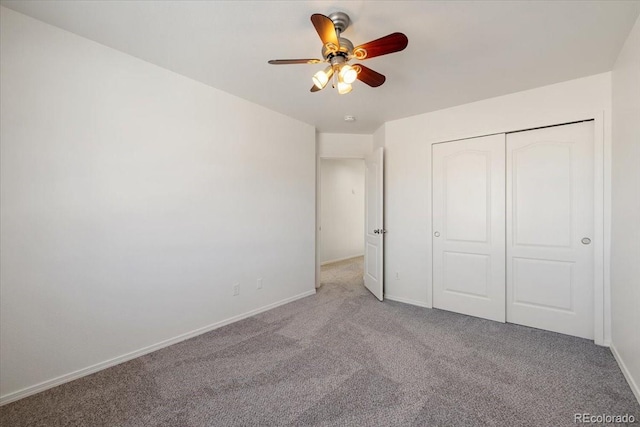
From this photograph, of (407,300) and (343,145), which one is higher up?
(343,145)

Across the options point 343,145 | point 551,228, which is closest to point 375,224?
point 343,145

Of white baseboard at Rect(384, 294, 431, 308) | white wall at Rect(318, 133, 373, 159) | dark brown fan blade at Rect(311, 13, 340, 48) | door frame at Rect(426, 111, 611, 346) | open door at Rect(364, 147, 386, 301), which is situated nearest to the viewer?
dark brown fan blade at Rect(311, 13, 340, 48)

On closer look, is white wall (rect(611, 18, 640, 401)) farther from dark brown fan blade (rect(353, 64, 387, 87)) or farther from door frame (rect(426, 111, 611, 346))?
dark brown fan blade (rect(353, 64, 387, 87))

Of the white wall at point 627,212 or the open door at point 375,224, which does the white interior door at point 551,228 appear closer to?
the white wall at point 627,212

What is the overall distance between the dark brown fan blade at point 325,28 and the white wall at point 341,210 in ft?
15.1

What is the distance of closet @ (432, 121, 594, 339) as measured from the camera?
103 inches

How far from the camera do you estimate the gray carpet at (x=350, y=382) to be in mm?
1647

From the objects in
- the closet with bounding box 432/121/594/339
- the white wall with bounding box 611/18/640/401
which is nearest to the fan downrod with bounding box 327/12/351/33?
the white wall with bounding box 611/18/640/401

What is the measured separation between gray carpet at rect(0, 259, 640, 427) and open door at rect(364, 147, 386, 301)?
98 cm

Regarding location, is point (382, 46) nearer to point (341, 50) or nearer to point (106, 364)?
point (341, 50)

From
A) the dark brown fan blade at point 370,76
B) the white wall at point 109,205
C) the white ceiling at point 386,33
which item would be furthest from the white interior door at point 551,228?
the white wall at point 109,205

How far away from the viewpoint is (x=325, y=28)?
1534 millimetres

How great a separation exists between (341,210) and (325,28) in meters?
5.32

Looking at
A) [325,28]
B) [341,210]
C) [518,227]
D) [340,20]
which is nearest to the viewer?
[325,28]
